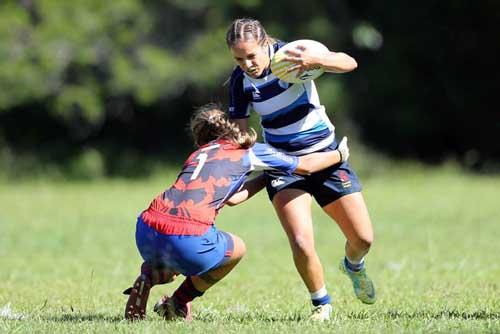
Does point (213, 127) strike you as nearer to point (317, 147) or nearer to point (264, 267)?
point (317, 147)

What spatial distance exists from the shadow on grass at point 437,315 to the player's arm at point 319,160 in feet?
3.30

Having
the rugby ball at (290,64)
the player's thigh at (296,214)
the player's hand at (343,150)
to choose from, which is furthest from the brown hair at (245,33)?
the player's thigh at (296,214)

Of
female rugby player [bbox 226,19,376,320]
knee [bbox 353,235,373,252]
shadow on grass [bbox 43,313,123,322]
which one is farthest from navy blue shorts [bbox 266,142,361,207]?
shadow on grass [bbox 43,313,123,322]

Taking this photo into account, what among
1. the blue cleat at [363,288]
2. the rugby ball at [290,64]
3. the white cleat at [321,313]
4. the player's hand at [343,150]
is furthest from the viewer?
the blue cleat at [363,288]

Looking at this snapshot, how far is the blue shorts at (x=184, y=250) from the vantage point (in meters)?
5.74

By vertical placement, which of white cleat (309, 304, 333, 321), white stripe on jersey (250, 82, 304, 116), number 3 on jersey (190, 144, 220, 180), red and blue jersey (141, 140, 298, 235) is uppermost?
white stripe on jersey (250, 82, 304, 116)

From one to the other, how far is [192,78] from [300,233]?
1791cm

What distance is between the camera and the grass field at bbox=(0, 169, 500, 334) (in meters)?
6.09

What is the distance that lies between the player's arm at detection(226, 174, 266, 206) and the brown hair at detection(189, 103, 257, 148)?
38 centimetres

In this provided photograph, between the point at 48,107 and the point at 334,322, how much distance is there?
19.1 meters

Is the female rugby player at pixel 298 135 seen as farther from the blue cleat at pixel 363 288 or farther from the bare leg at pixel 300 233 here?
the blue cleat at pixel 363 288

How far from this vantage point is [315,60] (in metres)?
6.02

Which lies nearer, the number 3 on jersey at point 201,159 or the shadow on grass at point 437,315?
the number 3 on jersey at point 201,159

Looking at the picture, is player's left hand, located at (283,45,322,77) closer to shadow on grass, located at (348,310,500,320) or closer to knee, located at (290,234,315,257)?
knee, located at (290,234,315,257)
